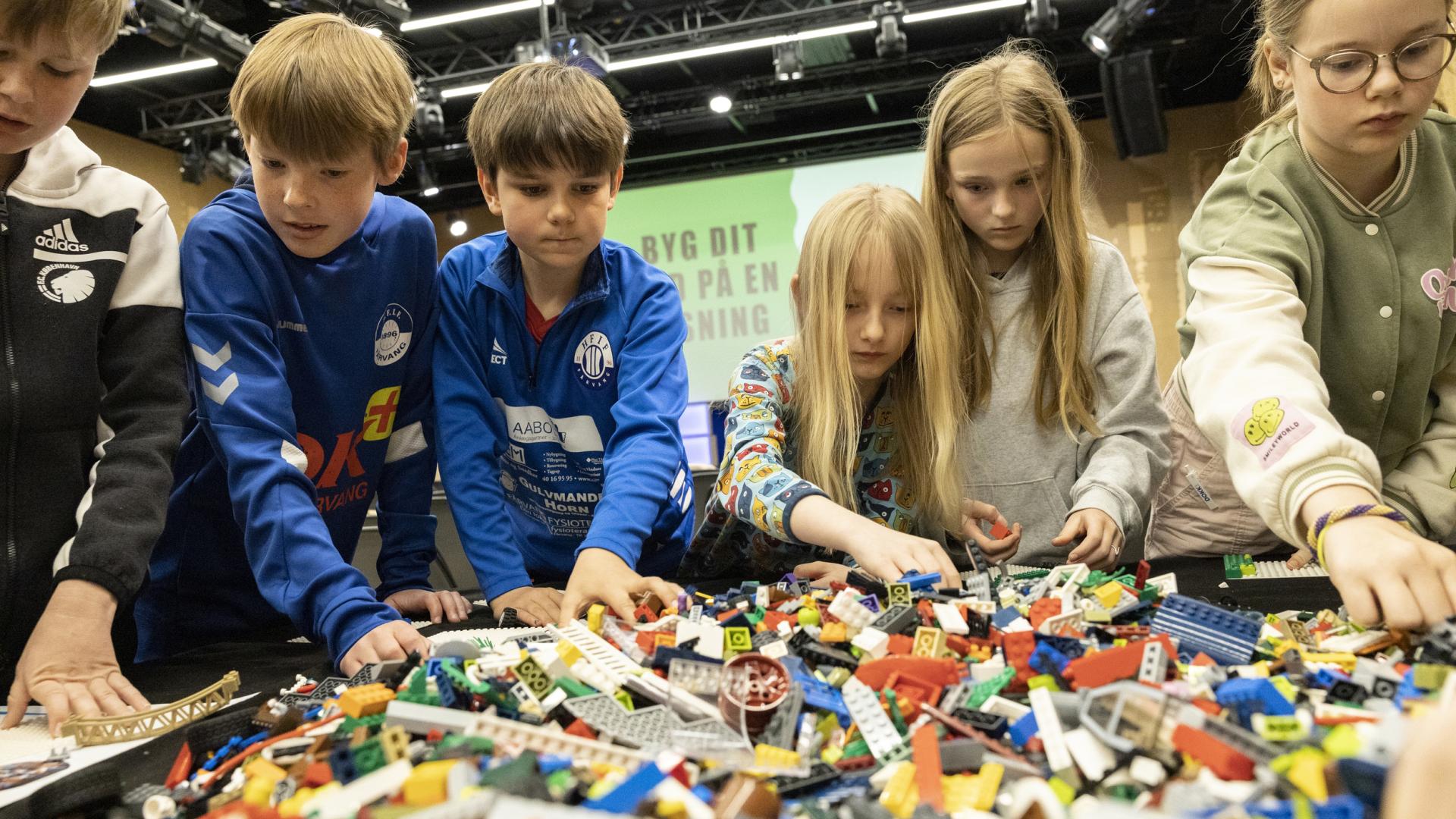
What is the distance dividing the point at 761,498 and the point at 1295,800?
0.94m

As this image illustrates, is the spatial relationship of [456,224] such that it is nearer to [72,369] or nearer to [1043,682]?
[72,369]

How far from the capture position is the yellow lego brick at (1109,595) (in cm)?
105

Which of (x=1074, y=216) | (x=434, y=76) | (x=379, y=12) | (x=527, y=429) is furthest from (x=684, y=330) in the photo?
(x=434, y=76)

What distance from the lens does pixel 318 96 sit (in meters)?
1.29

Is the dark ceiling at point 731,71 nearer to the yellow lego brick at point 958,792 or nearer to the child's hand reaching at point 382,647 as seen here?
the child's hand reaching at point 382,647

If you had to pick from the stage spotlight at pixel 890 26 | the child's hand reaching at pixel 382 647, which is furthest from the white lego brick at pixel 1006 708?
the stage spotlight at pixel 890 26

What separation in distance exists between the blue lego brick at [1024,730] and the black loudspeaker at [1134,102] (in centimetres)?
655

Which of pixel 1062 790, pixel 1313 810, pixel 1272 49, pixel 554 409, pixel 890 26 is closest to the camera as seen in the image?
pixel 1313 810

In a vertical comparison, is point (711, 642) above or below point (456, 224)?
below

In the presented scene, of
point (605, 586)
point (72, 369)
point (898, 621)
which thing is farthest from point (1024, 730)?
point (72, 369)

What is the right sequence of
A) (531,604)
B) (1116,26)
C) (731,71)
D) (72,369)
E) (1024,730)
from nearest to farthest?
(1024,730) → (72,369) → (531,604) → (1116,26) → (731,71)

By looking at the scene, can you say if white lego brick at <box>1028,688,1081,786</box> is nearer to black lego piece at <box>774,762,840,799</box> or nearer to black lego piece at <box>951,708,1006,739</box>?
black lego piece at <box>951,708,1006,739</box>

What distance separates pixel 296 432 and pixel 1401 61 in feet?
4.79

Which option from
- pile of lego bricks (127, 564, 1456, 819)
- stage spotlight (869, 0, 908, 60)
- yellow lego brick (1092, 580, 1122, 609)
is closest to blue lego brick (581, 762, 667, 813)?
pile of lego bricks (127, 564, 1456, 819)
